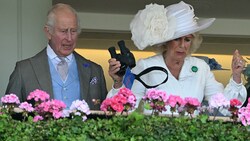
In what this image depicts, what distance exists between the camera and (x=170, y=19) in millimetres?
3482

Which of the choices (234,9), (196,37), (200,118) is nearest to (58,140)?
(200,118)

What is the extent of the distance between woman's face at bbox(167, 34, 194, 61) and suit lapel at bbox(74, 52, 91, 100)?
0.46 metres

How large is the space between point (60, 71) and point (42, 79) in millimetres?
131

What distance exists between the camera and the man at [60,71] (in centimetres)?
338

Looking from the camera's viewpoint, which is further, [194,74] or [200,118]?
[194,74]

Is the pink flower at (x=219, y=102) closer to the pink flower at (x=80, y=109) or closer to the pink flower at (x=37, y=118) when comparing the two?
the pink flower at (x=80, y=109)

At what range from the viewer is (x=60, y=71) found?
348cm

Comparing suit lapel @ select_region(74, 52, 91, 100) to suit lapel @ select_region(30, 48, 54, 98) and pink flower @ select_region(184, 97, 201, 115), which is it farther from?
pink flower @ select_region(184, 97, 201, 115)

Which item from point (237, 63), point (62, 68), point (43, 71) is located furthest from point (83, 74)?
point (237, 63)

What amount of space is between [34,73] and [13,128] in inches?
44.3

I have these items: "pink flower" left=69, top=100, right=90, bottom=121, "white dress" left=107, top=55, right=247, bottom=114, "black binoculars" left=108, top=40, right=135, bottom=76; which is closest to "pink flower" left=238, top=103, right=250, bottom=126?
"pink flower" left=69, top=100, right=90, bottom=121

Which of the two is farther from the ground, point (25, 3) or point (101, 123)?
point (25, 3)

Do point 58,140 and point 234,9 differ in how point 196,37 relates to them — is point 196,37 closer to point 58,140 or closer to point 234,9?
point 58,140

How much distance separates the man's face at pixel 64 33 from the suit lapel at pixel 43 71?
8cm
